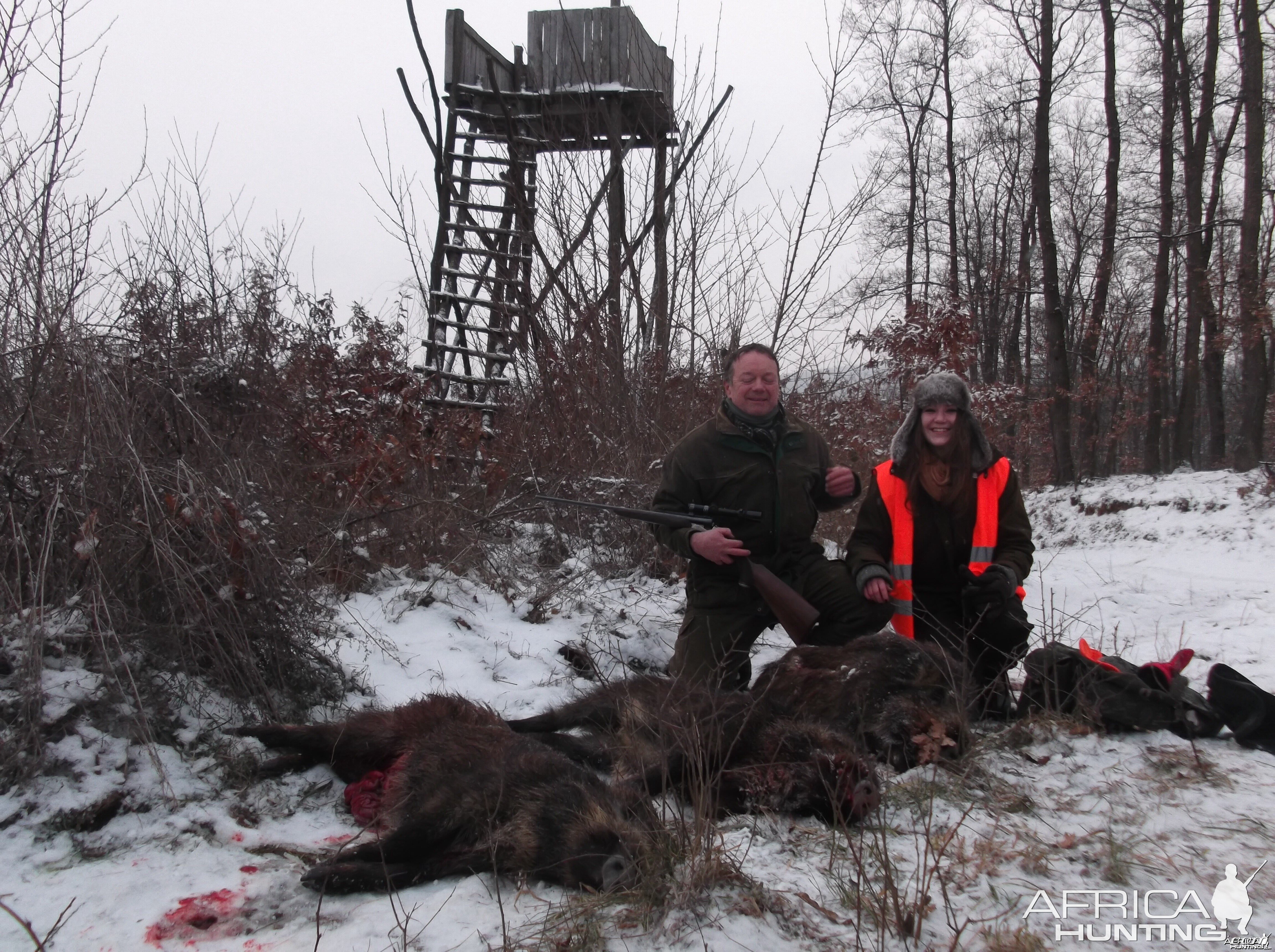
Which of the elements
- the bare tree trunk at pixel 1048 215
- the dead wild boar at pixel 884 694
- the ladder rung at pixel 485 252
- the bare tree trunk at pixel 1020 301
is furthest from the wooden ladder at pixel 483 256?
the bare tree trunk at pixel 1020 301

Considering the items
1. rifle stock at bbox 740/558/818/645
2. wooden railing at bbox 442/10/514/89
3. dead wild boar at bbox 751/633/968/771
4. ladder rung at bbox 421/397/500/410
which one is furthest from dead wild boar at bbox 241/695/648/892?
wooden railing at bbox 442/10/514/89

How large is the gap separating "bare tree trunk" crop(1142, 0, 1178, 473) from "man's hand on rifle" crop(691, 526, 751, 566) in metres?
14.7

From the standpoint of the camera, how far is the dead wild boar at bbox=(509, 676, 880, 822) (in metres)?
2.48

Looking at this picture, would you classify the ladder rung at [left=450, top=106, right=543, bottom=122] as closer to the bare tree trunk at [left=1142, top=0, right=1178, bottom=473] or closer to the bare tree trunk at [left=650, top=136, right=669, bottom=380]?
the bare tree trunk at [left=650, top=136, right=669, bottom=380]

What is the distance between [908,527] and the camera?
13.1ft

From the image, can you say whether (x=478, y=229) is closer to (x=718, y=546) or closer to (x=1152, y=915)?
(x=718, y=546)

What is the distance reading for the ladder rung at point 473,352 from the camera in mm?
7168

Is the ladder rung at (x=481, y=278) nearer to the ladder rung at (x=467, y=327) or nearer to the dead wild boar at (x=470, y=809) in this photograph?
the ladder rung at (x=467, y=327)

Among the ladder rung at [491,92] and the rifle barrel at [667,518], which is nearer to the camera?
the rifle barrel at [667,518]

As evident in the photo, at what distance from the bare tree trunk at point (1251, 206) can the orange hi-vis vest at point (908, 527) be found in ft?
34.7

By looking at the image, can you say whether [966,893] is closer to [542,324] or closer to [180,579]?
[180,579]

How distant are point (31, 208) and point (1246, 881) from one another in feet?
14.6

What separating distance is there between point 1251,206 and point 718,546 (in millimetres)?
12533

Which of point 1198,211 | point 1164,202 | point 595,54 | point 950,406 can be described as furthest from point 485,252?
point 1164,202
